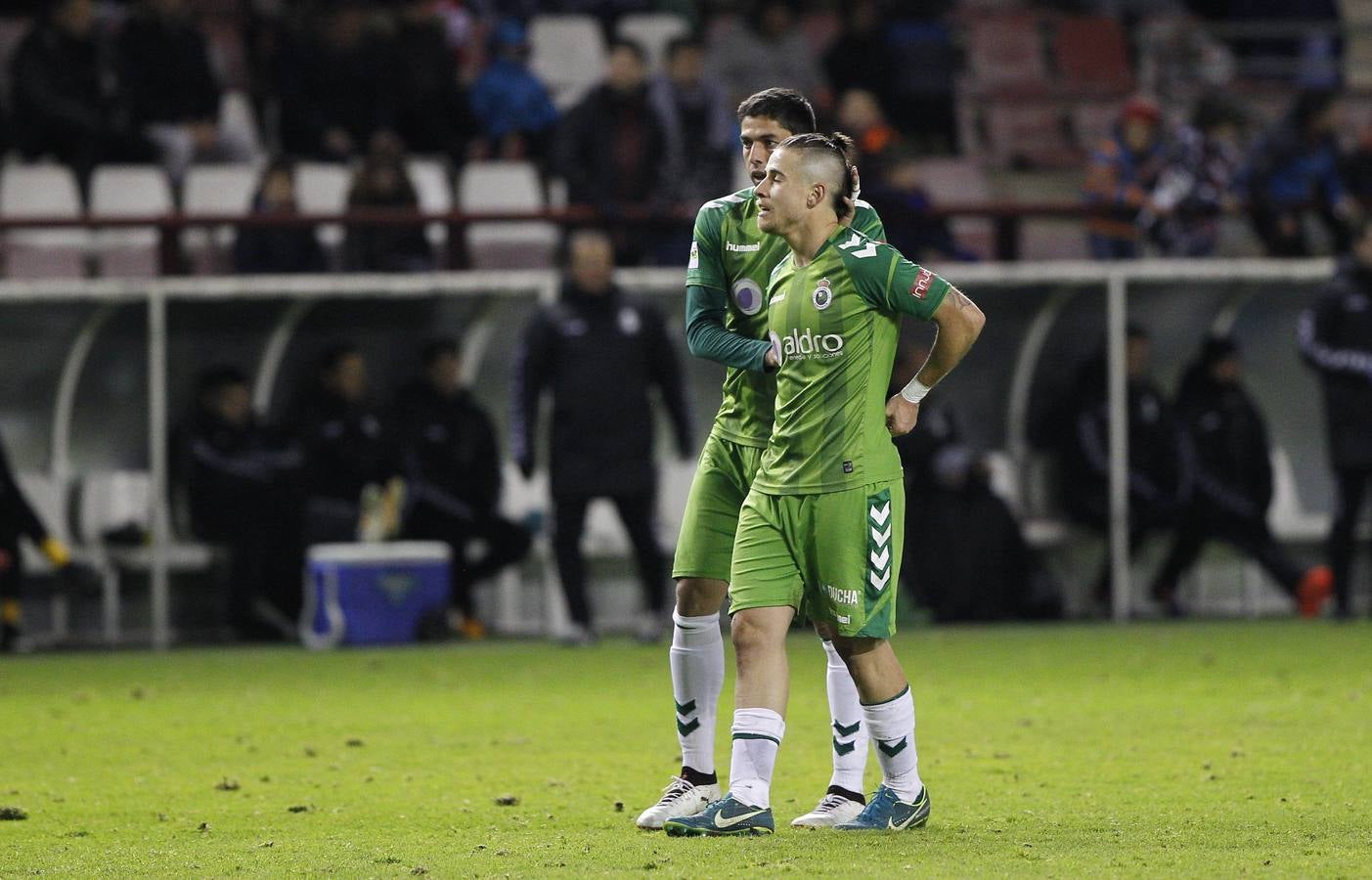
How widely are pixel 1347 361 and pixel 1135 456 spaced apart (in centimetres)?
144

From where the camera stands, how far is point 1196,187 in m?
15.0

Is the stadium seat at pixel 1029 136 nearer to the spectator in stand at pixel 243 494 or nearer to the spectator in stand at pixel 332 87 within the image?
the spectator in stand at pixel 332 87

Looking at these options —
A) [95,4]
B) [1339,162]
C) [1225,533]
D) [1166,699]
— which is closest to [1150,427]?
[1225,533]

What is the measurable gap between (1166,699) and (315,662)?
4.52 meters

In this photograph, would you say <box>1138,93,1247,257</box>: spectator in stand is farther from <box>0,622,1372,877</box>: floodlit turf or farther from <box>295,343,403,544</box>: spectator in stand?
<box>295,343,403,544</box>: spectator in stand

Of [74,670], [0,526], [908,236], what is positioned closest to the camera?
[74,670]

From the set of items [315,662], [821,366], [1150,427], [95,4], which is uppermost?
[95,4]

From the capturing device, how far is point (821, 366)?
19.8ft

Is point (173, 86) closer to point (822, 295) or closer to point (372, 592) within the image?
point (372, 592)

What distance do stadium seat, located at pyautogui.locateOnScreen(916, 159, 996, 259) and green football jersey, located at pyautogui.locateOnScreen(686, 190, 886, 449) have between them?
33.0 ft

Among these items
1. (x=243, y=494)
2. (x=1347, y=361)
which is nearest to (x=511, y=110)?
(x=243, y=494)

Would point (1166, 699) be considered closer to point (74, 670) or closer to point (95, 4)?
point (74, 670)

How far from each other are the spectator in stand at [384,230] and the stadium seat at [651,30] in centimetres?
Result: 375

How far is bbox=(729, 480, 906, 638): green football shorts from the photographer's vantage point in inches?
235
